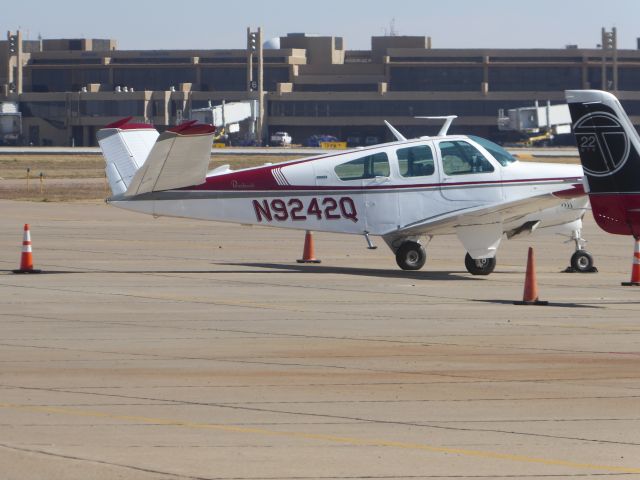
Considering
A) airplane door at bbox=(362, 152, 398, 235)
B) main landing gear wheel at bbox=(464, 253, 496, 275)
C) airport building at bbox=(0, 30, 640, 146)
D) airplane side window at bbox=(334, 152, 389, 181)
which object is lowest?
main landing gear wheel at bbox=(464, 253, 496, 275)

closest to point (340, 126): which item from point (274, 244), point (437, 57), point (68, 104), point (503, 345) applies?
point (437, 57)

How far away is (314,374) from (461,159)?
914cm

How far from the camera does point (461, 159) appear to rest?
19891 millimetres

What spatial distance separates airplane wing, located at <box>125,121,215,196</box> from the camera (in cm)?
1844

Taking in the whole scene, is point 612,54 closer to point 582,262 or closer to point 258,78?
A: point 258,78

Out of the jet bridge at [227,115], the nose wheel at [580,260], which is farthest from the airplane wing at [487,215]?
the jet bridge at [227,115]

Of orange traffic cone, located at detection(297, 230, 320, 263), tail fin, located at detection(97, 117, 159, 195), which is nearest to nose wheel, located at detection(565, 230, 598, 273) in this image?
orange traffic cone, located at detection(297, 230, 320, 263)

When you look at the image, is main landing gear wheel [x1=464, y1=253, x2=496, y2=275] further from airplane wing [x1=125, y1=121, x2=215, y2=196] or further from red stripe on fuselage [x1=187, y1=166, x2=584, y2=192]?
airplane wing [x1=125, y1=121, x2=215, y2=196]

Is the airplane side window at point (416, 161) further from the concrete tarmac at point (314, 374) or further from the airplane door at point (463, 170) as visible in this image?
the concrete tarmac at point (314, 374)

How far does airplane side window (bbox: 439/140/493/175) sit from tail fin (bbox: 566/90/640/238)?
383 cm

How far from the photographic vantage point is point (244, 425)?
9.34 m

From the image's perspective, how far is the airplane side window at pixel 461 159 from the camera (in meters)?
19.9

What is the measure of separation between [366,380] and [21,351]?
3506 millimetres

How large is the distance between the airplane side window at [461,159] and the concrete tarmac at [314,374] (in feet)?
5.53
